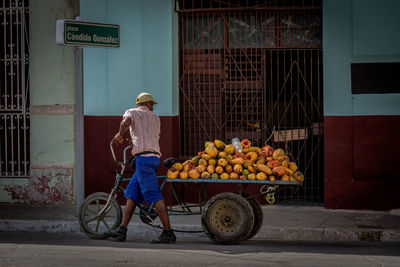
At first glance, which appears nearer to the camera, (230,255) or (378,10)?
(230,255)

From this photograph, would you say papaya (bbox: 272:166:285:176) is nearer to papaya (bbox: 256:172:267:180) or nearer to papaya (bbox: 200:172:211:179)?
papaya (bbox: 256:172:267:180)

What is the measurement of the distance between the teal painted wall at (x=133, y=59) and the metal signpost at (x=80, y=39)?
145 cm

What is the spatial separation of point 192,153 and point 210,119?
0.68 meters

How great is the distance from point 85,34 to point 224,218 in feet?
10.7

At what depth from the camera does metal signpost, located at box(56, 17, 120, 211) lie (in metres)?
8.30

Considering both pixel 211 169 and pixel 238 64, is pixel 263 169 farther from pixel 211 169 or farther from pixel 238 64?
pixel 238 64

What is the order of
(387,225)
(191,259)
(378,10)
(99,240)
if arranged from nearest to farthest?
(191,259)
(99,240)
(387,225)
(378,10)

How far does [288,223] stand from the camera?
853 centimetres

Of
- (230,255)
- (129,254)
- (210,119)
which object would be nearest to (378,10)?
(210,119)

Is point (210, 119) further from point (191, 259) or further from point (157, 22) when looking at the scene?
point (191, 259)

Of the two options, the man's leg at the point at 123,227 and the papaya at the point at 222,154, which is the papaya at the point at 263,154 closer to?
the papaya at the point at 222,154

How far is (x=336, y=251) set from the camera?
7.05 metres

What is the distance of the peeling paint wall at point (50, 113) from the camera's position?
10500 millimetres

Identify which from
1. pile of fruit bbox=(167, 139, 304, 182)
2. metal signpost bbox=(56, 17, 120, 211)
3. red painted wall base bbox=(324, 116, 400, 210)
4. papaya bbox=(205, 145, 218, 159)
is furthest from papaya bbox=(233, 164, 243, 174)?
red painted wall base bbox=(324, 116, 400, 210)
